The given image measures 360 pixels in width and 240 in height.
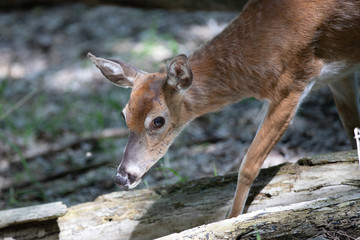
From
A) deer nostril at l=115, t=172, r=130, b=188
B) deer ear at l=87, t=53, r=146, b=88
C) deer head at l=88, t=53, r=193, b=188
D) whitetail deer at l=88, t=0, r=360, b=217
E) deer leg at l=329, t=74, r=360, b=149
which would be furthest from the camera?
deer leg at l=329, t=74, r=360, b=149

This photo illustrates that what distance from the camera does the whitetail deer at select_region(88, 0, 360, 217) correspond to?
4227 mm

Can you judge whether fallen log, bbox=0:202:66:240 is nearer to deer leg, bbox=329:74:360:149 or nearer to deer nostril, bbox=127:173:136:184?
deer nostril, bbox=127:173:136:184

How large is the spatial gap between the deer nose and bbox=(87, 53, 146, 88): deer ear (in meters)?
0.96

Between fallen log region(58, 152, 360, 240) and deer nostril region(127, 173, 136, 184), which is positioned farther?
fallen log region(58, 152, 360, 240)

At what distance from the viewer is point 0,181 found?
6.70 m

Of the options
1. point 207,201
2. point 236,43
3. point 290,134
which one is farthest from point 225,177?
point 290,134

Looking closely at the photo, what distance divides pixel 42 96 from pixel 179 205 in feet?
16.2

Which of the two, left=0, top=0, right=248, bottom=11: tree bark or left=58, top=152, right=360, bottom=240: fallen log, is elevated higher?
left=0, top=0, right=248, bottom=11: tree bark

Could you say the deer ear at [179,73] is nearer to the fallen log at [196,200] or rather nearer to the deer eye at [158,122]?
the deer eye at [158,122]

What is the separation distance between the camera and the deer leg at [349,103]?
518 cm

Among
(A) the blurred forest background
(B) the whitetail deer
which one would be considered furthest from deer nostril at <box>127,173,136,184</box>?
(A) the blurred forest background

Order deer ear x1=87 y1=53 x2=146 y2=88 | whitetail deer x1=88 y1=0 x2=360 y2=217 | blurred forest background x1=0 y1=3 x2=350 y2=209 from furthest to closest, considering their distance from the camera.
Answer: blurred forest background x1=0 y1=3 x2=350 y2=209, deer ear x1=87 y1=53 x2=146 y2=88, whitetail deer x1=88 y1=0 x2=360 y2=217

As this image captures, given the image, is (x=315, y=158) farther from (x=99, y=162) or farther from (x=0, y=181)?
(x=0, y=181)

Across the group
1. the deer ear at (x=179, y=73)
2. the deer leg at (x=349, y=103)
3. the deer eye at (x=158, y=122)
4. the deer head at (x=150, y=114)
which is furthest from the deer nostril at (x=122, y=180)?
the deer leg at (x=349, y=103)
